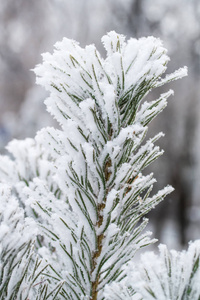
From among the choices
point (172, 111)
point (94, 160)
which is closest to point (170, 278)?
point (94, 160)

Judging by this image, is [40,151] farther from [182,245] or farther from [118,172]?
[182,245]

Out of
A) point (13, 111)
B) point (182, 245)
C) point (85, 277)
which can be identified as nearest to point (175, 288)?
point (85, 277)

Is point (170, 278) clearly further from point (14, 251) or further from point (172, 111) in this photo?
point (172, 111)

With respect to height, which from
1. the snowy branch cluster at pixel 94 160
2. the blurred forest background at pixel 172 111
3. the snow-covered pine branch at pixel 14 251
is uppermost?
the blurred forest background at pixel 172 111

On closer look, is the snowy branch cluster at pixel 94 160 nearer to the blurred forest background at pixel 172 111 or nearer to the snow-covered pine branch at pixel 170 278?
the snow-covered pine branch at pixel 170 278

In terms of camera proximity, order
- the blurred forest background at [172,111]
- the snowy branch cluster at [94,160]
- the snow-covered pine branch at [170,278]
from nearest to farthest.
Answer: the snow-covered pine branch at [170,278]
the snowy branch cluster at [94,160]
the blurred forest background at [172,111]

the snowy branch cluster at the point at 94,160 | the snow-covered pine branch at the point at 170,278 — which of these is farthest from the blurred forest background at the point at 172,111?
the snow-covered pine branch at the point at 170,278

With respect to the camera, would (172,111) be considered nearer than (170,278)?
No

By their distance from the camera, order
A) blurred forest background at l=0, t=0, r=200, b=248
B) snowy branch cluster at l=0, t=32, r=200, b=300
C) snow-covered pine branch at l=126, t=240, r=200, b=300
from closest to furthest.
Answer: snow-covered pine branch at l=126, t=240, r=200, b=300 → snowy branch cluster at l=0, t=32, r=200, b=300 → blurred forest background at l=0, t=0, r=200, b=248

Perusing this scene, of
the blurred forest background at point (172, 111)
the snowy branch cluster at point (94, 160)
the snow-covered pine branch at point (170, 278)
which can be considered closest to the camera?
the snow-covered pine branch at point (170, 278)

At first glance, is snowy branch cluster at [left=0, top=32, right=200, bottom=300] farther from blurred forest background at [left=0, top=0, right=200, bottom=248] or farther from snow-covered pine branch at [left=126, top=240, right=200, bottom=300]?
blurred forest background at [left=0, top=0, right=200, bottom=248]

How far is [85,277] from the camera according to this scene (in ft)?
1.57

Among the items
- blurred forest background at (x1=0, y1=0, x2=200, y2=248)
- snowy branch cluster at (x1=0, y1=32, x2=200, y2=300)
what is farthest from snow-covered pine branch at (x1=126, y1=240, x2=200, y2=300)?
blurred forest background at (x1=0, y1=0, x2=200, y2=248)

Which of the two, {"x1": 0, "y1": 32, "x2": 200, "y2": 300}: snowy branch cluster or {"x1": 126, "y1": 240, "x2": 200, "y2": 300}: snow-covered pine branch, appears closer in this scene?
{"x1": 126, "y1": 240, "x2": 200, "y2": 300}: snow-covered pine branch
